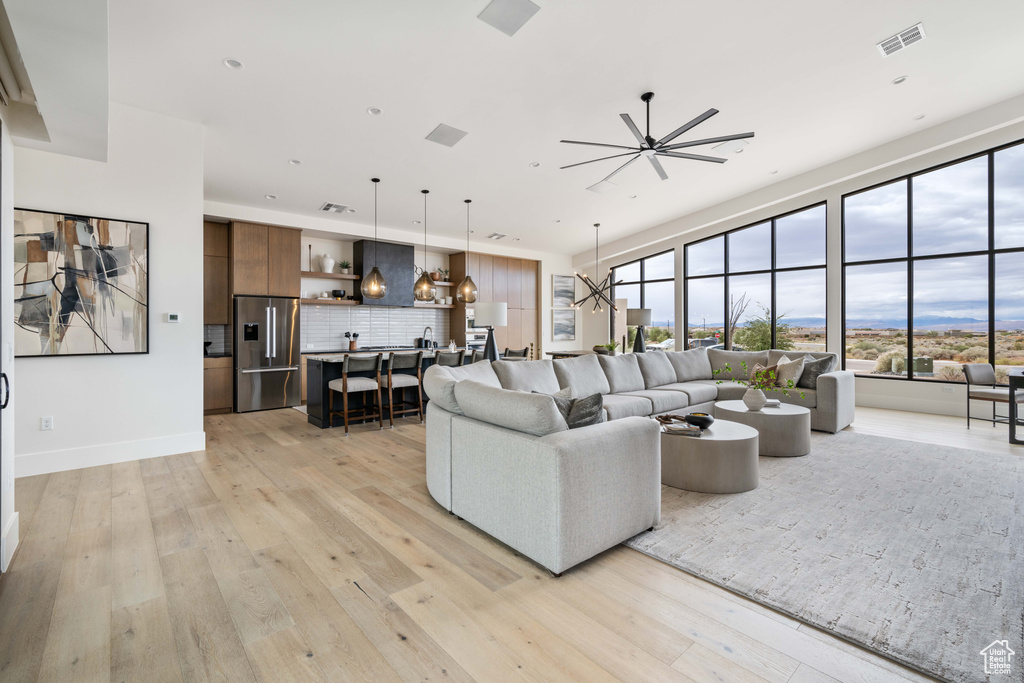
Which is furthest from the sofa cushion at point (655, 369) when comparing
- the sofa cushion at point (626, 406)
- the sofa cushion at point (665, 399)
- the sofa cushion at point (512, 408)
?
the sofa cushion at point (512, 408)

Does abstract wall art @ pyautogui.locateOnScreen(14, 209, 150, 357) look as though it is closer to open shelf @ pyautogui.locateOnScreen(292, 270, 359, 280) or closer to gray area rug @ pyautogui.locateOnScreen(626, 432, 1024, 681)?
open shelf @ pyautogui.locateOnScreen(292, 270, 359, 280)

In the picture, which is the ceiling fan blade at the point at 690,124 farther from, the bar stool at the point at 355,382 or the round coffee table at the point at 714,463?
the bar stool at the point at 355,382

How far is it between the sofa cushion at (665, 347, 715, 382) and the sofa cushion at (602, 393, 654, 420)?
158 centimetres

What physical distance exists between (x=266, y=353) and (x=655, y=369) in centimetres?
526

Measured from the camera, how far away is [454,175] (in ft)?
19.0

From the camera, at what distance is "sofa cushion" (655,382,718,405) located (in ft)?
17.3

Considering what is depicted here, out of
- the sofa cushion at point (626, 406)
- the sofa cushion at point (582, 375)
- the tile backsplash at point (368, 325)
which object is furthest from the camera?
the tile backsplash at point (368, 325)

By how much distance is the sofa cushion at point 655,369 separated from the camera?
557cm

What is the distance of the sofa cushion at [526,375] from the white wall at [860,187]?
523 centimetres

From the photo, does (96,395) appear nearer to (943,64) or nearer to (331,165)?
(331,165)

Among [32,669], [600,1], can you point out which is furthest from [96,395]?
[600,1]

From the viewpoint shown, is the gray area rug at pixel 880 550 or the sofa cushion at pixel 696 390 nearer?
the gray area rug at pixel 880 550

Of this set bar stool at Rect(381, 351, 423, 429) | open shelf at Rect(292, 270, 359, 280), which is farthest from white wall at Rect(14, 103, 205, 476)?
open shelf at Rect(292, 270, 359, 280)

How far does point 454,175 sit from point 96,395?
13.8 feet
